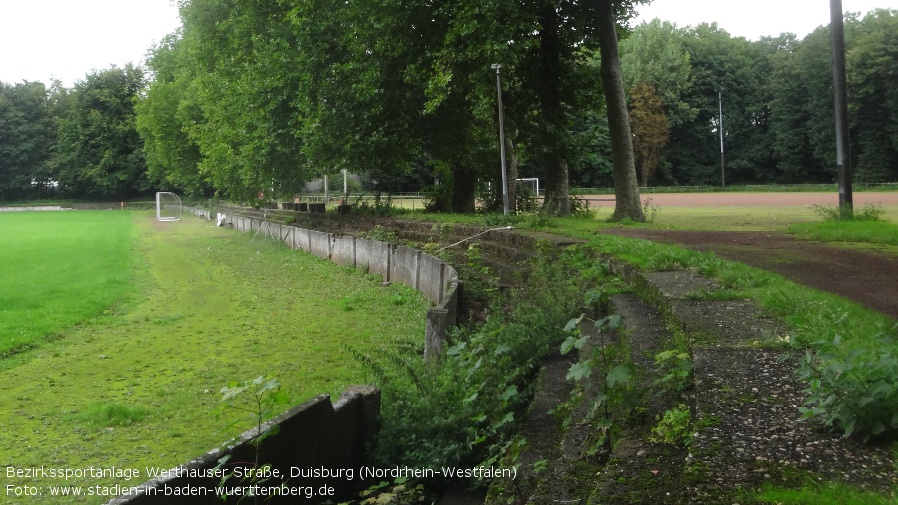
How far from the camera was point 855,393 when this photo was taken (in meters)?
3.08

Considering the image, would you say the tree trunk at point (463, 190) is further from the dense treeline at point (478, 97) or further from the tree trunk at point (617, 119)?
the tree trunk at point (617, 119)

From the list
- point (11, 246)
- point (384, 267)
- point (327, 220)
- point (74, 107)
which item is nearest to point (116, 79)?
point (74, 107)

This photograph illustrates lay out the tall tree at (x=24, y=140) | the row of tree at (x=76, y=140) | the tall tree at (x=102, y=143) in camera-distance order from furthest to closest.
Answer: the tall tree at (x=24, y=140), the row of tree at (x=76, y=140), the tall tree at (x=102, y=143)

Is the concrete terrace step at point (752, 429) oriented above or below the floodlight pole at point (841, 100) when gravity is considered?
below

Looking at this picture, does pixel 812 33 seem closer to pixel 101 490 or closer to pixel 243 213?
pixel 243 213

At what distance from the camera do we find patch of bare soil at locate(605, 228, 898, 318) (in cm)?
714

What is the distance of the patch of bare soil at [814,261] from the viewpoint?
7139 mm

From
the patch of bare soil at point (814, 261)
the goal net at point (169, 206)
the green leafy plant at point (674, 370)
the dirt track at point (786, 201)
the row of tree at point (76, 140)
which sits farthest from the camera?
the row of tree at point (76, 140)

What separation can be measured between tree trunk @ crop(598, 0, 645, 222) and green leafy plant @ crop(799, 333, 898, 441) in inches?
623

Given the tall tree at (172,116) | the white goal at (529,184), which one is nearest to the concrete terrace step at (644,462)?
the white goal at (529,184)

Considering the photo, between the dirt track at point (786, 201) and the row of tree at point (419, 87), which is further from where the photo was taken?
the dirt track at point (786, 201)

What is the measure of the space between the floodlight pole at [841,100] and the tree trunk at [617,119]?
466 centimetres

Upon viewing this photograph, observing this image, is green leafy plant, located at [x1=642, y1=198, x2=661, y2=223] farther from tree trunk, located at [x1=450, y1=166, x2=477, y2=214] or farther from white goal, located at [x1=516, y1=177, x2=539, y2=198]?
tree trunk, located at [x1=450, y1=166, x2=477, y2=214]

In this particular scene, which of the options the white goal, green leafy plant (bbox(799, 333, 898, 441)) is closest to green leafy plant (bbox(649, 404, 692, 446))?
green leafy plant (bbox(799, 333, 898, 441))
